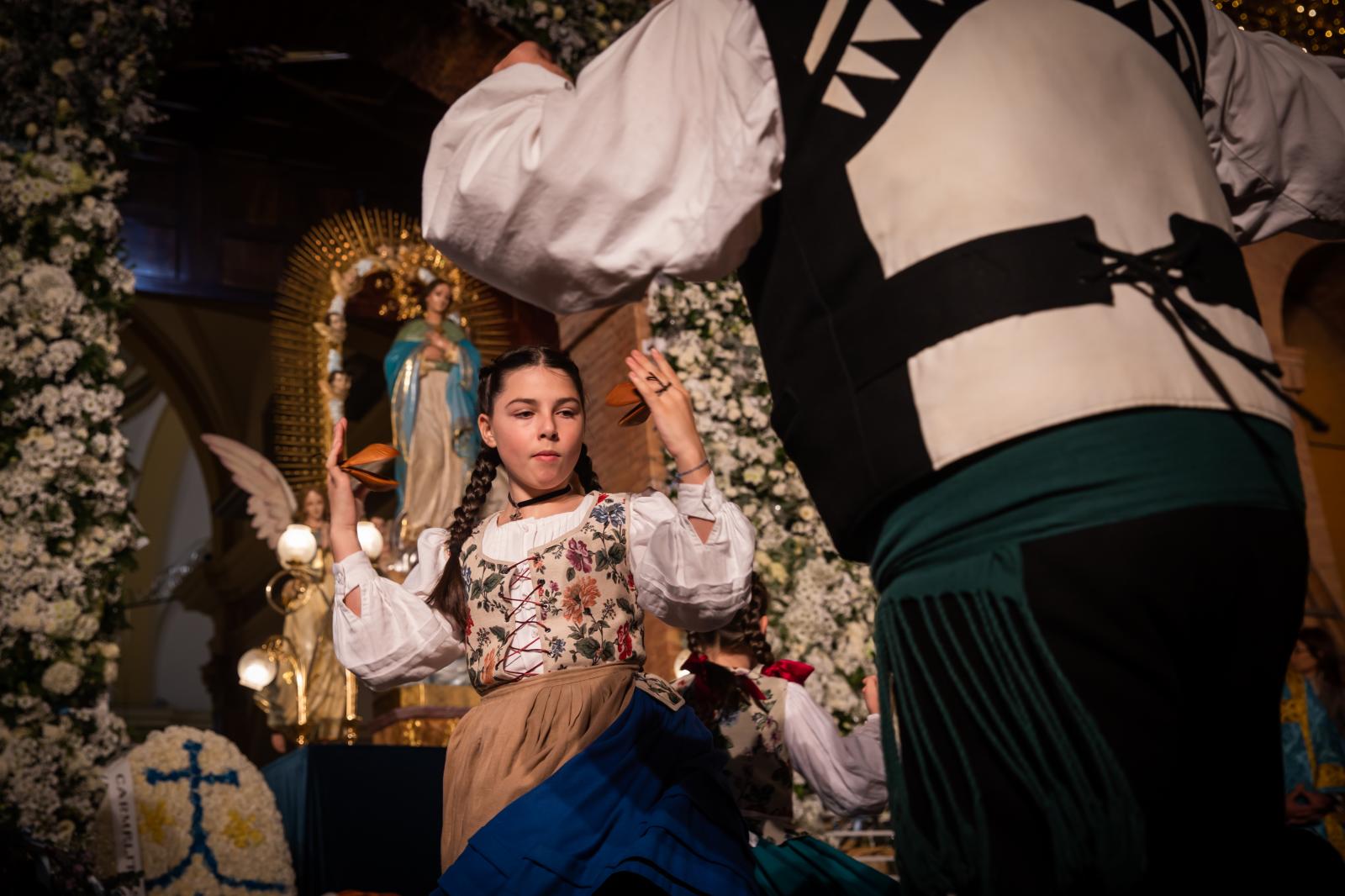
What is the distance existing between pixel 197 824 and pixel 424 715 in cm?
211

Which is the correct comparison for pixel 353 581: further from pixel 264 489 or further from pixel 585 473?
pixel 264 489

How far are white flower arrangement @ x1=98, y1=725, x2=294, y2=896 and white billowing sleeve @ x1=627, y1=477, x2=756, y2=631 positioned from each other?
2234 mm

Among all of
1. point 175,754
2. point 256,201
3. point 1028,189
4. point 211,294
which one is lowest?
point 175,754

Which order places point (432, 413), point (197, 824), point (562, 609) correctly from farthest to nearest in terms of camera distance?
point (432, 413)
point (197, 824)
point (562, 609)

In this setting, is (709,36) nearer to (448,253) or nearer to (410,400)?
(448,253)

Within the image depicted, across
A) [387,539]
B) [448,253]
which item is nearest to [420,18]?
[387,539]

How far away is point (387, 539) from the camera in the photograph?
273 inches

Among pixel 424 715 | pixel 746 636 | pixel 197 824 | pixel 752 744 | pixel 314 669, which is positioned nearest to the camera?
pixel 752 744

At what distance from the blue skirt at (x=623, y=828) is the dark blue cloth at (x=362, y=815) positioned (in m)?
2.12

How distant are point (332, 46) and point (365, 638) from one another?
191 inches

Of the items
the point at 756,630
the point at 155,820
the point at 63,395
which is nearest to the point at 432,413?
the point at 63,395

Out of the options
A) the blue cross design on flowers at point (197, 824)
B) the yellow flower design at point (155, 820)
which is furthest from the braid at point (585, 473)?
the yellow flower design at point (155, 820)

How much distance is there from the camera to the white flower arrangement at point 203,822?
383 centimetres

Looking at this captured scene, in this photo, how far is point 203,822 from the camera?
3.92 m
